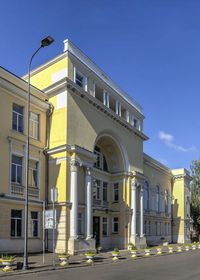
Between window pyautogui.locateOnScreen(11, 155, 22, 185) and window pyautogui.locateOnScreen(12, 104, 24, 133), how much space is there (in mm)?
1989

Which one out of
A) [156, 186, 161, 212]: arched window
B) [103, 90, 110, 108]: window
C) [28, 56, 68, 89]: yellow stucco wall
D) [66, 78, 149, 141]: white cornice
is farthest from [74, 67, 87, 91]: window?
[156, 186, 161, 212]: arched window

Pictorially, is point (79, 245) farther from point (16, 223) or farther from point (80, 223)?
point (16, 223)

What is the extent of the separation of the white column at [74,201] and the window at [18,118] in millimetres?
4343

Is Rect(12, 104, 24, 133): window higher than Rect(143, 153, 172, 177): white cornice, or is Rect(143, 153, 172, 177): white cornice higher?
Rect(12, 104, 24, 133): window

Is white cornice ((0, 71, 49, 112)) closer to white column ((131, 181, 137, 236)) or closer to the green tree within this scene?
white column ((131, 181, 137, 236))

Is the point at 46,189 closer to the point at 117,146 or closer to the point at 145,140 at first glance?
the point at 117,146

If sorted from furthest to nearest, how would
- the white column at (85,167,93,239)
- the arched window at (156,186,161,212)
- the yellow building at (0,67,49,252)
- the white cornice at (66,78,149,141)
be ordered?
the arched window at (156,186,161,212) < the white column at (85,167,93,239) < the white cornice at (66,78,149,141) < the yellow building at (0,67,49,252)

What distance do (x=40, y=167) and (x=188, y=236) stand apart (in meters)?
35.5

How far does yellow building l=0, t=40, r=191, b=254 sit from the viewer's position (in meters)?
28.2

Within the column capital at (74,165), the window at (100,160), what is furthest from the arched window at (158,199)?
the column capital at (74,165)

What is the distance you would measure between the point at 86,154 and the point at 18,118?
572 cm

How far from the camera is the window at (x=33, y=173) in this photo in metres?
27.8

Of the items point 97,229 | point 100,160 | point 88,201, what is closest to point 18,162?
point 88,201

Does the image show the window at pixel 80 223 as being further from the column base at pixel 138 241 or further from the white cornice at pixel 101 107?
the column base at pixel 138 241
